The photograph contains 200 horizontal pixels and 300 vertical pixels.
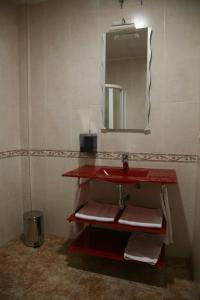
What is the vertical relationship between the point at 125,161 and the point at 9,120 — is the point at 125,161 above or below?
below

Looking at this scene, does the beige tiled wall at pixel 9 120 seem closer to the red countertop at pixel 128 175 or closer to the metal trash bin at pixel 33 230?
the metal trash bin at pixel 33 230

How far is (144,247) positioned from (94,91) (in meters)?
1.36

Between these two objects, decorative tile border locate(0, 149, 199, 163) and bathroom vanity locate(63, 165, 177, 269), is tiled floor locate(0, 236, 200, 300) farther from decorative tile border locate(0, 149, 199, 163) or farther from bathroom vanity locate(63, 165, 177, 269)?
decorative tile border locate(0, 149, 199, 163)

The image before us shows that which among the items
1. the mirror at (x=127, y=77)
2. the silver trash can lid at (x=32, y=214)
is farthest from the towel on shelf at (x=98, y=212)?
the mirror at (x=127, y=77)

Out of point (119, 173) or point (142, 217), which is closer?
point (142, 217)

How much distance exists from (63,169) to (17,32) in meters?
1.39

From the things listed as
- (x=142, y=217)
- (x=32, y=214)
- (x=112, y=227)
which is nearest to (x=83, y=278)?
(x=112, y=227)

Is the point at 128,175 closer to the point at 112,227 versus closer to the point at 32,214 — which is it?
the point at 112,227

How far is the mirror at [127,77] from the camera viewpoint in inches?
73.2

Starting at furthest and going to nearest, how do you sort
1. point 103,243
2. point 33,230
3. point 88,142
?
point 33,230 < point 88,142 < point 103,243

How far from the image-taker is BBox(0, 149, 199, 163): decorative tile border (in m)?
1.84

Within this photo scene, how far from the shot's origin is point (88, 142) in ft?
6.56

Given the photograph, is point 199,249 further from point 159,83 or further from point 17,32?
point 17,32

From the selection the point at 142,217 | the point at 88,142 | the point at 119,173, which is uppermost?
the point at 88,142
